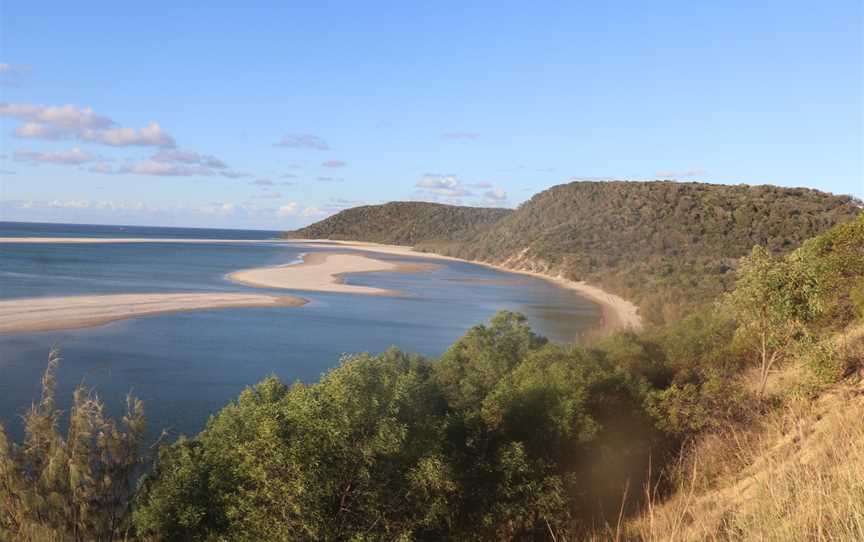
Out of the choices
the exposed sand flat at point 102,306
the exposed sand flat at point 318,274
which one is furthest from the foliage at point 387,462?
the exposed sand flat at point 318,274

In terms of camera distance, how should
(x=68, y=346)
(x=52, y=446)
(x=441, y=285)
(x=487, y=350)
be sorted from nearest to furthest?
(x=52, y=446)
(x=487, y=350)
(x=68, y=346)
(x=441, y=285)

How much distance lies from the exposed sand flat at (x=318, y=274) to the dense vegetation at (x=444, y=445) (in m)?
49.9

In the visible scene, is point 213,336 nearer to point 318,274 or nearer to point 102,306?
point 102,306

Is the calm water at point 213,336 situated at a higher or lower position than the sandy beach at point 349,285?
lower

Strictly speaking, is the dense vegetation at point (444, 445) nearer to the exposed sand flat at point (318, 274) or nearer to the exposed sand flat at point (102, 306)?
the exposed sand flat at point (102, 306)

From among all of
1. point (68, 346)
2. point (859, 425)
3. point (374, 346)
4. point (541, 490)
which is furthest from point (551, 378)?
point (68, 346)

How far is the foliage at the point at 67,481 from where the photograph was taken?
11.0 m

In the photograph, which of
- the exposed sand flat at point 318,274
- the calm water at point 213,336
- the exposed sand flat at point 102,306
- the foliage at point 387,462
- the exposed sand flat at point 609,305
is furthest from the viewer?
the exposed sand flat at point 318,274

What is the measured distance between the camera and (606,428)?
18.7 metres

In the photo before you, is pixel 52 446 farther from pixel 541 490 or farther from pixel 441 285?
pixel 441 285

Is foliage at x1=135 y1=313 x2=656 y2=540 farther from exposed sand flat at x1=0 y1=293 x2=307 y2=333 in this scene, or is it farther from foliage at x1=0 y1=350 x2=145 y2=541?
exposed sand flat at x1=0 y1=293 x2=307 y2=333

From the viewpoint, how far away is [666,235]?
9138cm

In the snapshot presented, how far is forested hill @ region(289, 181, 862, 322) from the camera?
215 ft

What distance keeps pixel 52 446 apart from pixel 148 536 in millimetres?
2417
